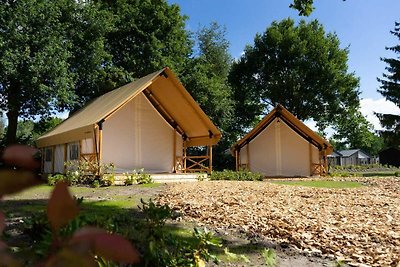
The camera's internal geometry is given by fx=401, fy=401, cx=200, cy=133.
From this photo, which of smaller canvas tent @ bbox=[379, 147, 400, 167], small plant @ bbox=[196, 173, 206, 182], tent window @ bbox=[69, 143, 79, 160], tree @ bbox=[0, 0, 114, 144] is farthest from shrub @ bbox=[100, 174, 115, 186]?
smaller canvas tent @ bbox=[379, 147, 400, 167]

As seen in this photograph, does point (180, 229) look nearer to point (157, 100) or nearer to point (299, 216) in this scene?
point (299, 216)

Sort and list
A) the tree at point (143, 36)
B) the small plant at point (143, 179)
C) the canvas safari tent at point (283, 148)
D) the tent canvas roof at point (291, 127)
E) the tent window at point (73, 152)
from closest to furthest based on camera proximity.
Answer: the small plant at point (143, 179)
the tent window at point (73, 152)
the tent canvas roof at point (291, 127)
the canvas safari tent at point (283, 148)
the tree at point (143, 36)

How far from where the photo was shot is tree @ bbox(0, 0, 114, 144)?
2248 cm

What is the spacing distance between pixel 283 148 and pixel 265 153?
1.22 metres

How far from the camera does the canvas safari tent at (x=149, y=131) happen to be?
19.0 metres

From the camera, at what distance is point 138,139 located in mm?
20234

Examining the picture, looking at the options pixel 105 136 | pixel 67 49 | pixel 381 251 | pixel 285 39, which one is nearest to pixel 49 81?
pixel 67 49

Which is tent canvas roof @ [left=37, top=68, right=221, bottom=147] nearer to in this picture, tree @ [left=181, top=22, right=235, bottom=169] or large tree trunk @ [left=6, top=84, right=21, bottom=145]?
large tree trunk @ [left=6, top=84, right=21, bottom=145]

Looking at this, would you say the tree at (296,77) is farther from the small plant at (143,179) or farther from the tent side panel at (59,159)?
the small plant at (143,179)

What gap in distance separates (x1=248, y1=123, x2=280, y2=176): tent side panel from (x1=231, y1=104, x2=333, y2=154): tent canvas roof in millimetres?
371

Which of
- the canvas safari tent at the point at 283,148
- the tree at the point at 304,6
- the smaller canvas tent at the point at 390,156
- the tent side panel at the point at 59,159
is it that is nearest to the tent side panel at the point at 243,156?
the canvas safari tent at the point at 283,148

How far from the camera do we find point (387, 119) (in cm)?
3688

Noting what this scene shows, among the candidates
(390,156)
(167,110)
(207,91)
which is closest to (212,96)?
(207,91)

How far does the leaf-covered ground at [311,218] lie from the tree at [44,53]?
15.8m
